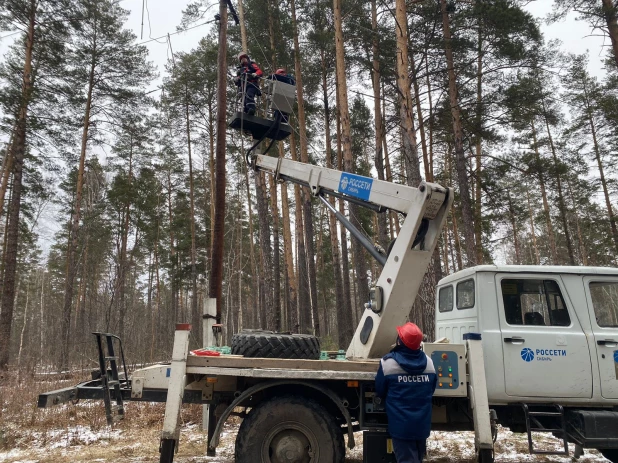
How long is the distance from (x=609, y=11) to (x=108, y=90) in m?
18.8

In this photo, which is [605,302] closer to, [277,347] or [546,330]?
[546,330]

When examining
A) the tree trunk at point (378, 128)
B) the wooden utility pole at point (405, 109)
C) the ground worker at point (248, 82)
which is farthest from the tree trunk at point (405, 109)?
the ground worker at point (248, 82)

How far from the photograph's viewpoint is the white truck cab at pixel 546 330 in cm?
443

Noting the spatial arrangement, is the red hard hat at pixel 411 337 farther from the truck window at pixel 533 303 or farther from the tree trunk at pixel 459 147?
the tree trunk at pixel 459 147

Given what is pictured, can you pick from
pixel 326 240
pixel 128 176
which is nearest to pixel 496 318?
pixel 128 176

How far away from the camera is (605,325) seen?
15.3 ft

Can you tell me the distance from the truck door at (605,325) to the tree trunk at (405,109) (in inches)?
174

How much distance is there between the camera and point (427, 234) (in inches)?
187

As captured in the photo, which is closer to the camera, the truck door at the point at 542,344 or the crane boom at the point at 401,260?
the truck door at the point at 542,344

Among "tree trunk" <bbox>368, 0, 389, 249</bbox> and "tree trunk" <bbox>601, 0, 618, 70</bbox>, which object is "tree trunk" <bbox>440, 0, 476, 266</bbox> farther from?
"tree trunk" <bbox>601, 0, 618, 70</bbox>

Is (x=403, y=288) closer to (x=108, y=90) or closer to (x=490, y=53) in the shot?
(x=490, y=53)

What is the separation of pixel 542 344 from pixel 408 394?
6.14 feet

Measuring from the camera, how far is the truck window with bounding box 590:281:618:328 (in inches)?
185

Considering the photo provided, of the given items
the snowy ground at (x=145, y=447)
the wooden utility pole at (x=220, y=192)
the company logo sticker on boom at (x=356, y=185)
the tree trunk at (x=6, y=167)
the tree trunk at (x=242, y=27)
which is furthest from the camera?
the tree trunk at (x=6, y=167)
